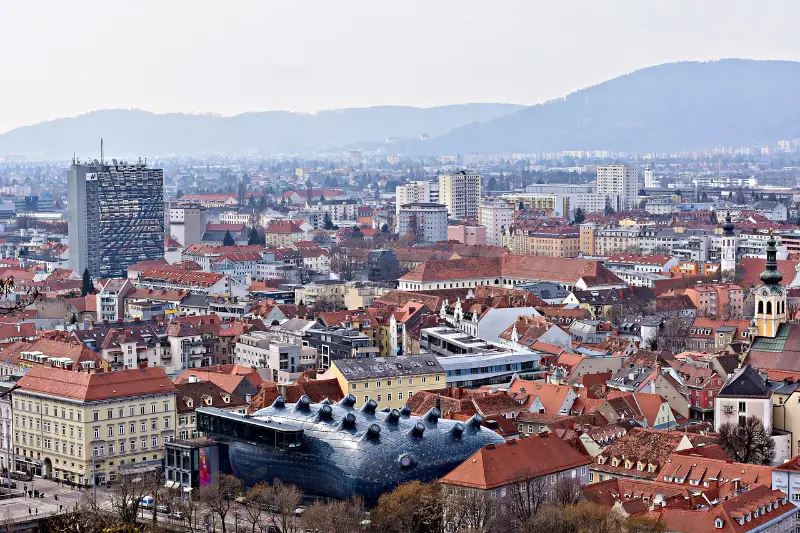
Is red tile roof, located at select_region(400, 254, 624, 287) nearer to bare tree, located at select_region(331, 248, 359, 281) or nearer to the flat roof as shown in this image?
bare tree, located at select_region(331, 248, 359, 281)

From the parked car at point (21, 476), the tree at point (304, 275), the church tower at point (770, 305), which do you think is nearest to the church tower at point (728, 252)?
the tree at point (304, 275)

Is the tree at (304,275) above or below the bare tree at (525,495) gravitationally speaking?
above

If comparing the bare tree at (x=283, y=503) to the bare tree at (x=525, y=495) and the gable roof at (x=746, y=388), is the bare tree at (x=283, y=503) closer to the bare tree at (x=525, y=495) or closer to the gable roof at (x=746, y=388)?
the bare tree at (x=525, y=495)

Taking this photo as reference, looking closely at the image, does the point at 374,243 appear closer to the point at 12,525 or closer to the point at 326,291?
the point at 326,291

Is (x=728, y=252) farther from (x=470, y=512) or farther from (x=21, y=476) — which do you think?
(x=470, y=512)

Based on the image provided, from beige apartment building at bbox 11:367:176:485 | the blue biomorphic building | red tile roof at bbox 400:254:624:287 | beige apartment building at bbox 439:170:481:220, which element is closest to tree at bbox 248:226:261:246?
beige apartment building at bbox 439:170:481:220
